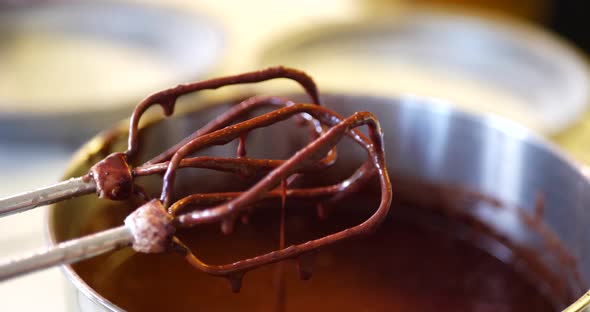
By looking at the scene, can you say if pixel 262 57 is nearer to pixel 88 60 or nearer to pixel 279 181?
pixel 88 60

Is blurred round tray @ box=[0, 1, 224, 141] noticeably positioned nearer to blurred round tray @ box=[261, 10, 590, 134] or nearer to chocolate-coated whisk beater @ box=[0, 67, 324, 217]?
blurred round tray @ box=[261, 10, 590, 134]

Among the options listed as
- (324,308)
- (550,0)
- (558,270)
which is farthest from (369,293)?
(550,0)

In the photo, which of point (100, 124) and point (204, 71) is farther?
point (204, 71)

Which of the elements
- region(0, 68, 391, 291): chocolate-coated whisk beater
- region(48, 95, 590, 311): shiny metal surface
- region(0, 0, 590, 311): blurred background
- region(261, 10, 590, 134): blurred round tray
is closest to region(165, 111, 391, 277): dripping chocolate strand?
region(0, 68, 391, 291): chocolate-coated whisk beater

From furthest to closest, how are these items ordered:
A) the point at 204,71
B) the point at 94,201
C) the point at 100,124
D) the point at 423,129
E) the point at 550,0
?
the point at 550,0, the point at 204,71, the point at 100,124, the point at 423,129, the point at 94,201

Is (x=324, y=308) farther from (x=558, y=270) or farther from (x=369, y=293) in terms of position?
(x=558, y=270)

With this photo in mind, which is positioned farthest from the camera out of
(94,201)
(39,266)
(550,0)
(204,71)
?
(550,0)

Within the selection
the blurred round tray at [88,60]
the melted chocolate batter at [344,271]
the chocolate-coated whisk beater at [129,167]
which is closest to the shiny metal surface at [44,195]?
the chocolate-coated whisk beater at [129,167]

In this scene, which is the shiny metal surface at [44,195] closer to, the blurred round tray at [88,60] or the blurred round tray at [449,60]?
the blurred round tray at [88,60]
